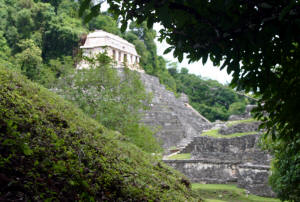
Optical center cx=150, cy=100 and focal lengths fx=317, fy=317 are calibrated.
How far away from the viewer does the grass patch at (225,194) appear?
13297 millimetres

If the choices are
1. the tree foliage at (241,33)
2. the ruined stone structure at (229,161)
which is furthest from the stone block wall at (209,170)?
the tree foliage at (241,33)

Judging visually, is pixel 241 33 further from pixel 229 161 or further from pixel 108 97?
pixel 229 161

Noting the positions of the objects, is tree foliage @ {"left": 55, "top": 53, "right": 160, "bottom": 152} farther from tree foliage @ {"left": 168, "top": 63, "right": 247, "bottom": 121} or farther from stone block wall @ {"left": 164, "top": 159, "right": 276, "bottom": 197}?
tree foliage @ {"left": 168, "top": 63, "right": 247, "bottom": 121}

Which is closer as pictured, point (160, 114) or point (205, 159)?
point (205, 159)

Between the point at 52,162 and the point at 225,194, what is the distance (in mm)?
11968

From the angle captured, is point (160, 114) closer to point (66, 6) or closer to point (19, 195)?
point (66, 6)

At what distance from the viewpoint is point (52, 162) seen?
3.88 m

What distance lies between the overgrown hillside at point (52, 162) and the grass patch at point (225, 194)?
26.3 feet

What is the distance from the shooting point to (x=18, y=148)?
3701 millimetres

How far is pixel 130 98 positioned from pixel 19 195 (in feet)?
39.0

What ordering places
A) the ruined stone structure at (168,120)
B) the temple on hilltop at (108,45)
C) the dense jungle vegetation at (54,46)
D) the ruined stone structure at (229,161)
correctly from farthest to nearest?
the temple on hilltop at (108,45) → the ruined stone structure at (168,120) → the dense jungle vegetation at (54,46) → the ruined stone structure at (229,161)

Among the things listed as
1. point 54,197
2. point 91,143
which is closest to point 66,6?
point 91,143

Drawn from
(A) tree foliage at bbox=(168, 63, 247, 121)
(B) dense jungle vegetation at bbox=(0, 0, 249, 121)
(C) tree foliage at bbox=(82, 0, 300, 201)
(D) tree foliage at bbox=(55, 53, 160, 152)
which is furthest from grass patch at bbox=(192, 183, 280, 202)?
(A) tree foliage at bbox=(168, 63, 247, 121)

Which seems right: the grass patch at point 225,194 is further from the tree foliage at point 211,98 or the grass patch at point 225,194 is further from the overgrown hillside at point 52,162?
the tree foliage at point 211,98
